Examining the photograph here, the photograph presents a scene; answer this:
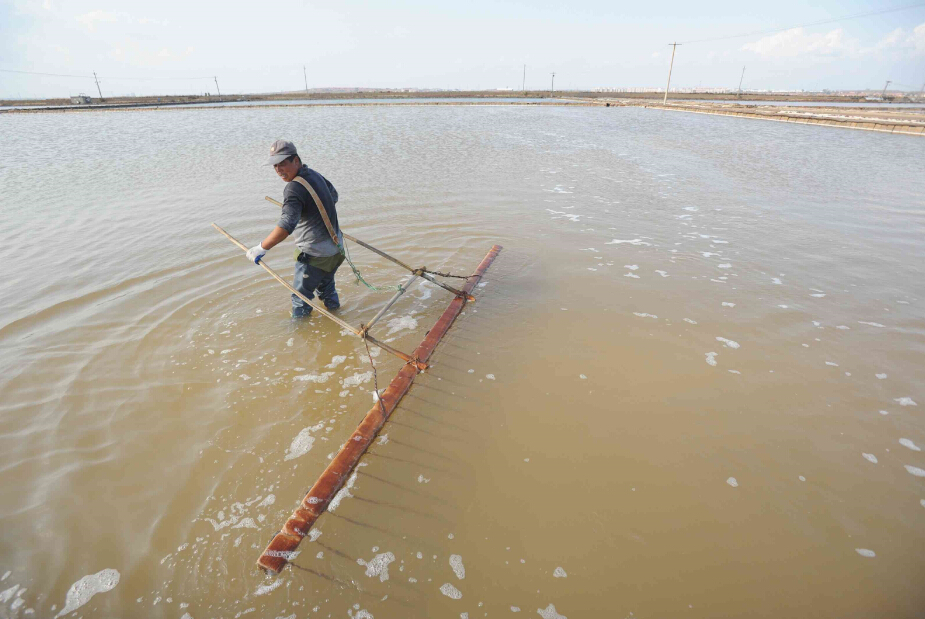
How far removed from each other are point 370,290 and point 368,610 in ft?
13.8

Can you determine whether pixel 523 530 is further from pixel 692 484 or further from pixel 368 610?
pixel 692 484

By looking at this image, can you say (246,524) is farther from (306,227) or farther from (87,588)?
(306,227)

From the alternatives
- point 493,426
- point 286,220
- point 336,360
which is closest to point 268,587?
point 493,426

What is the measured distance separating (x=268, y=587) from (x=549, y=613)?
1.70 meters

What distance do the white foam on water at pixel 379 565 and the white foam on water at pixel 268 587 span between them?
0.48m

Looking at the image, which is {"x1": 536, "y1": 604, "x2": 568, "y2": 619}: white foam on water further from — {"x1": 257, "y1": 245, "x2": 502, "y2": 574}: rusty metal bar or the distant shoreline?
the distant shoreline

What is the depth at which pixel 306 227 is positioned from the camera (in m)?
4.43

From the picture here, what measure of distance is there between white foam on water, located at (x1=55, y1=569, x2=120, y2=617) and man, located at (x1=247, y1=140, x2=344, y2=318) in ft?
8.84

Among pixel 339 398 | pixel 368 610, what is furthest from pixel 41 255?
pixel 368 610

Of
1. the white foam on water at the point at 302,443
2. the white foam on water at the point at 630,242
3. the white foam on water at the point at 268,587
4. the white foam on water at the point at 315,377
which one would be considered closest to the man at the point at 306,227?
the white foam on water at the point at 315,377

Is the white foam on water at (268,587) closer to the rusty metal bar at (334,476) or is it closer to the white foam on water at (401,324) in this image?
the rusty metal bar at (334,476)

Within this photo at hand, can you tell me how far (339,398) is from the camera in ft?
12.8

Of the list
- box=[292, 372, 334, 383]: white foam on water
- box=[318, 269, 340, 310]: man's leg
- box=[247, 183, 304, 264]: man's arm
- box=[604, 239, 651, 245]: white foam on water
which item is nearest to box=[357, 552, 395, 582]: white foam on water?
box=[292, 372, 334, 383]: white foam on water

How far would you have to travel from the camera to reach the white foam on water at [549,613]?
227 centimetres
